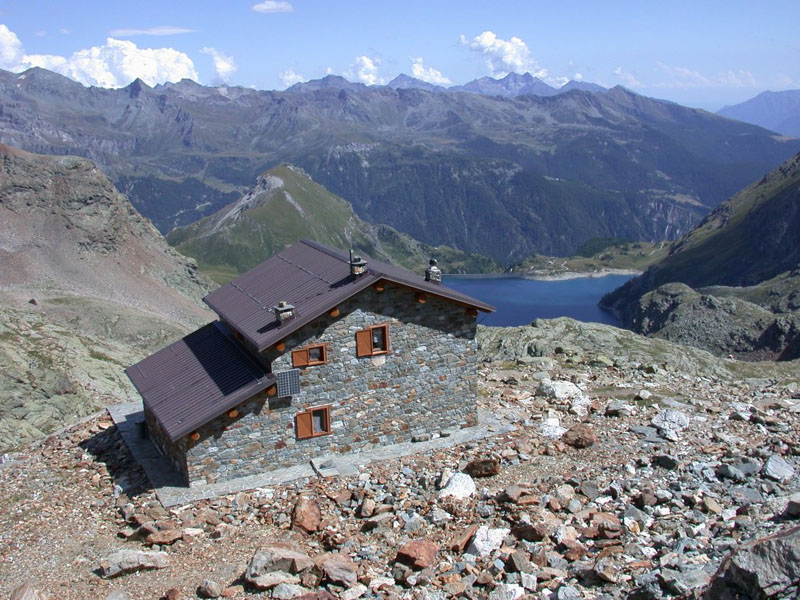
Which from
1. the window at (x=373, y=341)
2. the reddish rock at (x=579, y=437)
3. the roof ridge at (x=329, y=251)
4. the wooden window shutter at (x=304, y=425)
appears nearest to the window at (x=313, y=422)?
the wooden window shutter at (x=304, y=425)

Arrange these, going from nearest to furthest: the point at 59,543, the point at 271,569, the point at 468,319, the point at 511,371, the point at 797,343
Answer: the point at 271,569 → the point at 59,543 → the point at 468,319 → the point at 511,371 → the point at 797,343

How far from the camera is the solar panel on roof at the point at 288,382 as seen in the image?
85.5 feet

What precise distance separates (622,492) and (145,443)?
60.6ft

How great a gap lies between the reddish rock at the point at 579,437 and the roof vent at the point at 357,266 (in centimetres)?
976

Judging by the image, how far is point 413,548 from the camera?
19.4 m

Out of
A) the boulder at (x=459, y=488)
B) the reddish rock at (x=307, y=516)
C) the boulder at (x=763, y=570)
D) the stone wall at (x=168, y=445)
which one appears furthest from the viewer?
the stone wall at (x=168, y=445)

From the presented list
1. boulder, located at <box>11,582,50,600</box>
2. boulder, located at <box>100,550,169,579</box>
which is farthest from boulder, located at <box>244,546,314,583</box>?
boulder, located at <box>11,582,50,600</box>

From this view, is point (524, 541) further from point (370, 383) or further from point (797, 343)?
point (797, 343)

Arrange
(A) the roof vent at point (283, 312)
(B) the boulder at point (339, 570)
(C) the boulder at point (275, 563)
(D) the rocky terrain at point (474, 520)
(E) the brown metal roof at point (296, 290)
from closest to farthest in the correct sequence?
(D) the rocky terrain at point (474, 520), (B) the boulder at point (339, 570), (C) the boulder at point (275, 563), (A) the roof vent at point (283, 312), (E) the brown metal roof at point (296, 290)

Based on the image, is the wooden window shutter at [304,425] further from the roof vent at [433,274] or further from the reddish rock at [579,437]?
the reddish rock at [579,437]

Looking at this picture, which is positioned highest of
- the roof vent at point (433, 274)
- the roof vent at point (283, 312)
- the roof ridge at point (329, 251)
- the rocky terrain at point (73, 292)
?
the roof ridge at point (329, 251)

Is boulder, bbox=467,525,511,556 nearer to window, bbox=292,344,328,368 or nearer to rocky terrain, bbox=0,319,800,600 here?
rocky terrain, bbox=0,319,800,600

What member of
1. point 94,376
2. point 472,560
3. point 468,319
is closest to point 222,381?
point 468,319

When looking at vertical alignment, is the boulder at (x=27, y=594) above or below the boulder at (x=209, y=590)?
above
